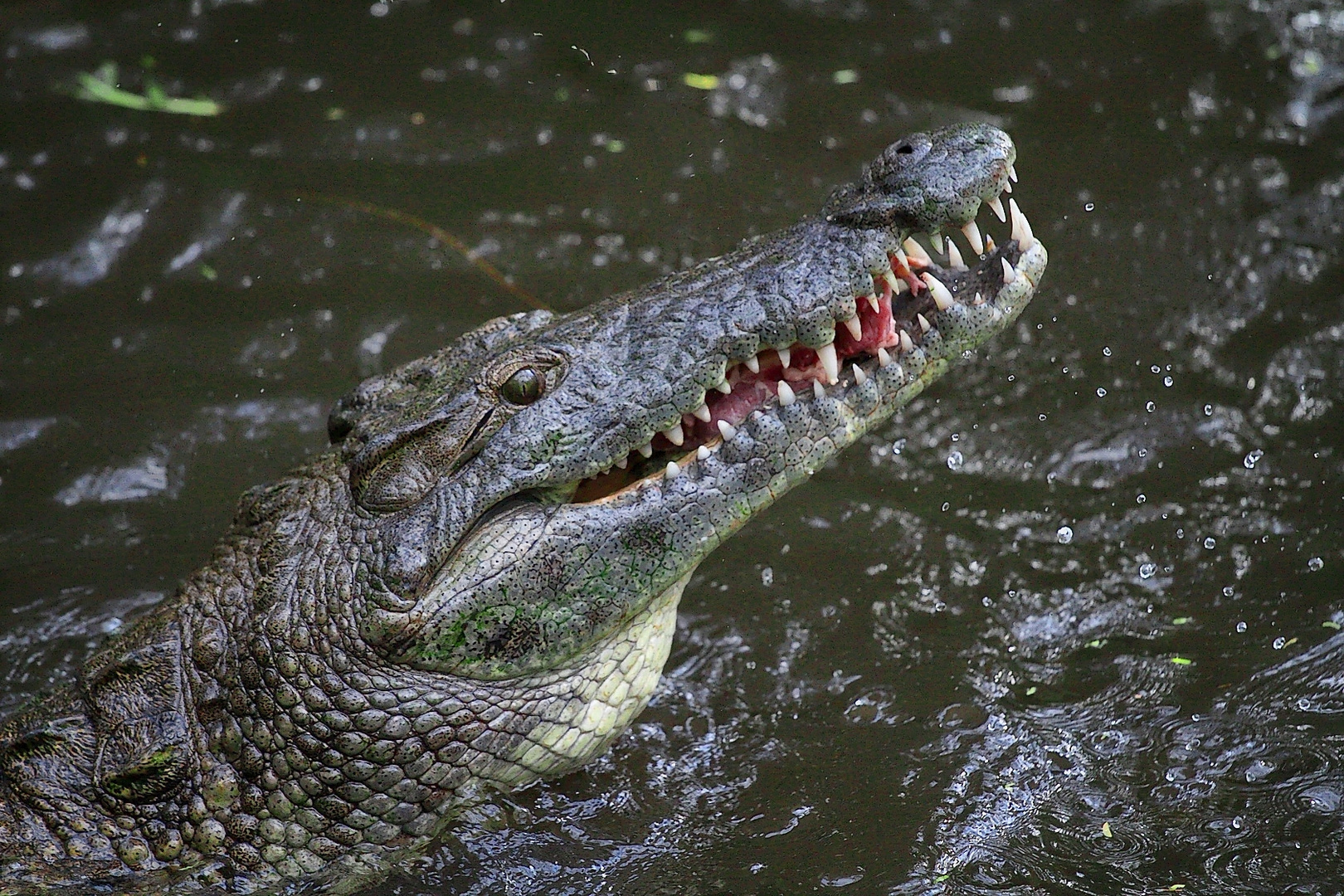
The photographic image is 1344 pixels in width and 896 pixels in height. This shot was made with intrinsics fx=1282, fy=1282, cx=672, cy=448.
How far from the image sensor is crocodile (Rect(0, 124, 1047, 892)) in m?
3.30

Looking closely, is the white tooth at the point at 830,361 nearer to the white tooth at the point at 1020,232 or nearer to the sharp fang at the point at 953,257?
the sharp fang at the point at 953,257

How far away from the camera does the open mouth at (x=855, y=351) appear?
3.41m

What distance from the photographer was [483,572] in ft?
10.8

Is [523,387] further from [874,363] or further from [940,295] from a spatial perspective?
[940,295]

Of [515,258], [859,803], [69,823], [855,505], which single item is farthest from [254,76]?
[859,803]

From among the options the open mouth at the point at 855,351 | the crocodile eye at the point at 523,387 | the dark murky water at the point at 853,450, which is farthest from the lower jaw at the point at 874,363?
the dark murky water at the point at 853,450

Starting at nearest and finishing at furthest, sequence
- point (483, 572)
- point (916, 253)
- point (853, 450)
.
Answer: point (483, 572) → point (916, 253) → point (853, 450)

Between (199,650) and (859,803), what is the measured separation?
1.91m

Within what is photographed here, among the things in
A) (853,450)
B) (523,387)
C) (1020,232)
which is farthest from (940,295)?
(853,450)

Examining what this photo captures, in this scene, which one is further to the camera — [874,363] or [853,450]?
[853,450]

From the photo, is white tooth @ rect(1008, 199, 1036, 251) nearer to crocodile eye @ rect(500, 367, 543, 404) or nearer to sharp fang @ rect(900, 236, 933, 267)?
sharp fang @ rect(900, 236, 933, 267)

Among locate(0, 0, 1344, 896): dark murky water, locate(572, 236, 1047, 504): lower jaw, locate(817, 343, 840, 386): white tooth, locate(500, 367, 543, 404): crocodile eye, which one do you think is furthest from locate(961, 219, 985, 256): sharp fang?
locate(0, 0, 1344, 896): dark murky water

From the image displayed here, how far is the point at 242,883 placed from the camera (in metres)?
3.36

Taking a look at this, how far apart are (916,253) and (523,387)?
1144 millimetres
